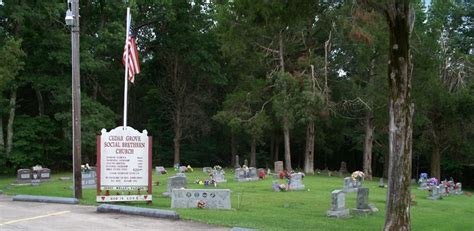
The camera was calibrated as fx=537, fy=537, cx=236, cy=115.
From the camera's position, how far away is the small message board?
14664 millimetres

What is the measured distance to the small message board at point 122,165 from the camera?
577 inches

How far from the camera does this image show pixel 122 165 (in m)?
14.8

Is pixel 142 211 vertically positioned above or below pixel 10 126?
below

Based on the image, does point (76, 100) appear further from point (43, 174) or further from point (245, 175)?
point (245, 175)

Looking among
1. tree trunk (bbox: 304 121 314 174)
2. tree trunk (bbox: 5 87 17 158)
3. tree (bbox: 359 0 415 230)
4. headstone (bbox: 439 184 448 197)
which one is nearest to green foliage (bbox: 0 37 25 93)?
tree trunk (bbox: 5 87 17 158)

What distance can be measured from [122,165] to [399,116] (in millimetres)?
7991

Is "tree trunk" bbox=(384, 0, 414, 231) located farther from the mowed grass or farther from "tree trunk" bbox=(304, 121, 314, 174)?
"tree trunk" bbox=(304, 121, 314, 174)

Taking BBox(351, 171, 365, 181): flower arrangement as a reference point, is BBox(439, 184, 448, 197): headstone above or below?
below

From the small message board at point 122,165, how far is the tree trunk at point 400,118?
733 centimetres

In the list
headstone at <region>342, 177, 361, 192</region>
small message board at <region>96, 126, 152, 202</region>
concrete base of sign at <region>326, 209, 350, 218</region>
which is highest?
small message board at <region>96, 126, 152, 202</region>

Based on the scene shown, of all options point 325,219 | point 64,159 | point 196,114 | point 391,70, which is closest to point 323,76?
point 196,114

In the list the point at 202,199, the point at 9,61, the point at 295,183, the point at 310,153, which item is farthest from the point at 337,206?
the point at 310,153

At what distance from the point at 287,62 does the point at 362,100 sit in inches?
261

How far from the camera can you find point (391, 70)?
10.0 metres
